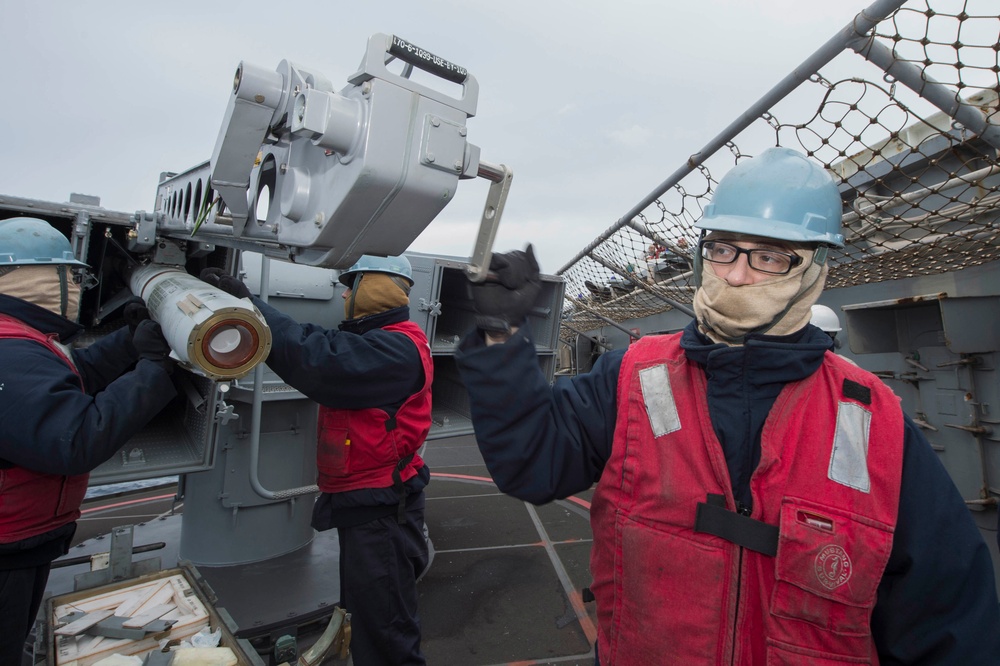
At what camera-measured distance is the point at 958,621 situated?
110cm

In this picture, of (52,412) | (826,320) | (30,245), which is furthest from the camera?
(826,320)

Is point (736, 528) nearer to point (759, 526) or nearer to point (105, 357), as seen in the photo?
point (759, 526)

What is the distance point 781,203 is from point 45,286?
256cm

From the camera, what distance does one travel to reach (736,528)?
3.70 feet

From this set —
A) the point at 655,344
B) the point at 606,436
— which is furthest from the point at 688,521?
the point at 655,344

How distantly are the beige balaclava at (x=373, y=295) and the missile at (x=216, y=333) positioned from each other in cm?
104

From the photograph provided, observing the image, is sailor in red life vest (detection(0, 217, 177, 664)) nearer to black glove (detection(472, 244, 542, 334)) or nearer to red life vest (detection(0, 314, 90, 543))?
red life vest (detection(0, 314, 90, 543))

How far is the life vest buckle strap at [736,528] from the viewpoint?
1113 mm

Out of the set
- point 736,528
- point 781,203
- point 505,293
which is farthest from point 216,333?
point 781,203

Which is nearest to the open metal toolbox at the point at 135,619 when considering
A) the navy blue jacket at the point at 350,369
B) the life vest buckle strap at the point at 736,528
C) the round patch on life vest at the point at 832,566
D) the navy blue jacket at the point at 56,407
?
the navy blue jacket at the point at 56,407

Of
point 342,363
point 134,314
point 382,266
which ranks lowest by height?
point 342,363

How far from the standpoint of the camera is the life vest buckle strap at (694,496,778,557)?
1113 mm

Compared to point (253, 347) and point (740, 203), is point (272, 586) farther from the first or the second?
point (740, 203)

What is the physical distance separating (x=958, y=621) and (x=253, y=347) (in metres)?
1.92
